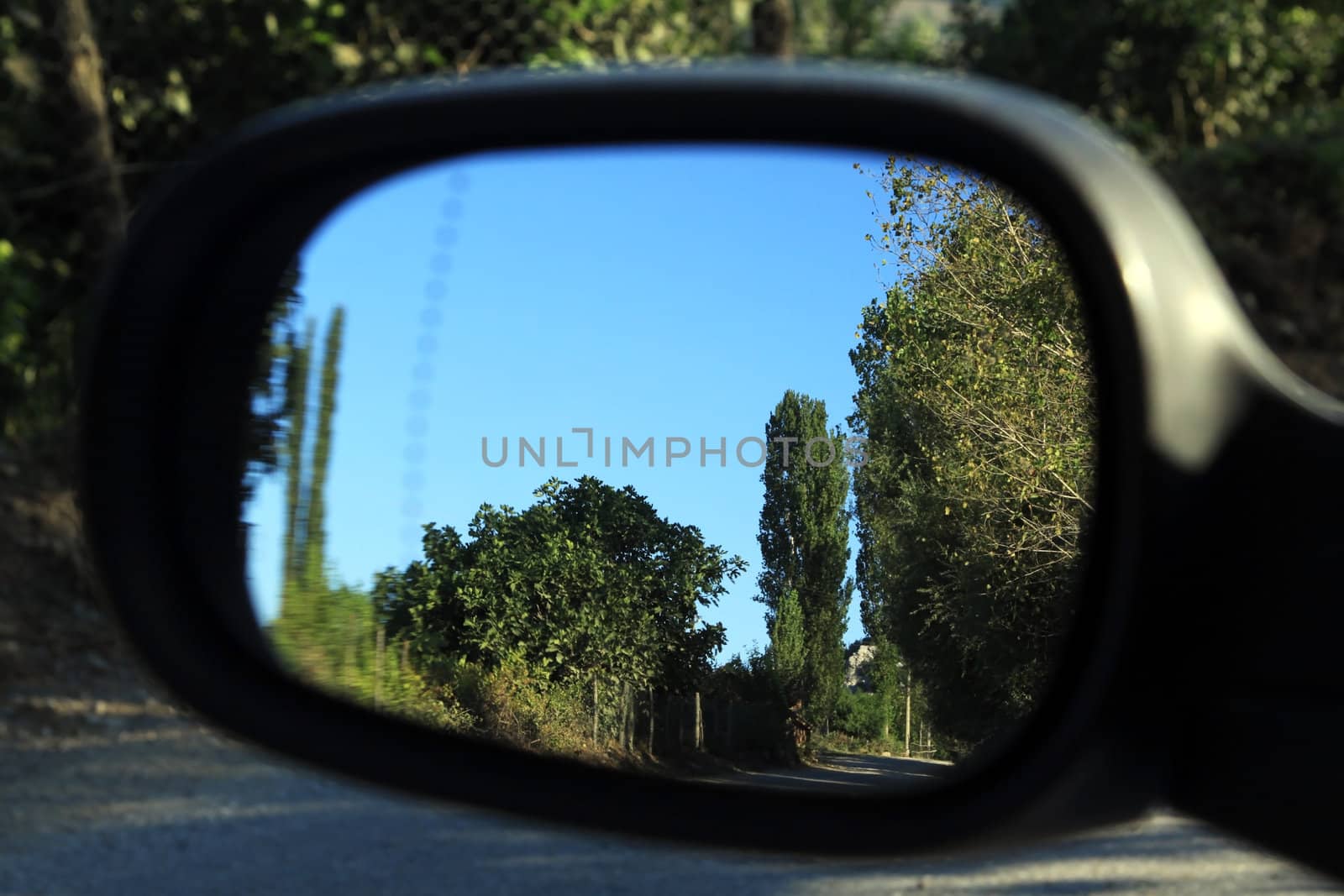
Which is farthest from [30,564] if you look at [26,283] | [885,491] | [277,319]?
[885,491]

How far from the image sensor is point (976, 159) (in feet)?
4.26

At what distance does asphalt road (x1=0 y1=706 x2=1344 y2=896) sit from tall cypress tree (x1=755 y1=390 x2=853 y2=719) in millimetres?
2280

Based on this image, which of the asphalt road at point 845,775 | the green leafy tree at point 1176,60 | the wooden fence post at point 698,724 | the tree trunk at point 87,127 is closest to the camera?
the asphalt road at point 845,775

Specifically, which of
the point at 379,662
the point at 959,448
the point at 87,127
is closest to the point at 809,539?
the point at 959,448

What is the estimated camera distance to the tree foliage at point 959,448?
144 cm

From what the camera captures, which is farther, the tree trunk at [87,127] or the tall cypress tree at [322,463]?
the tree trunk at [87,127]

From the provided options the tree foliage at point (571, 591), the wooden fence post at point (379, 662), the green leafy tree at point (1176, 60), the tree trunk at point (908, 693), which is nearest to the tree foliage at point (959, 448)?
the tree trunk at point (908, 693)

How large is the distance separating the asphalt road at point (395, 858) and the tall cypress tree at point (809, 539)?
228cm

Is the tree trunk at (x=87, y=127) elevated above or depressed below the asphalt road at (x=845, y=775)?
above

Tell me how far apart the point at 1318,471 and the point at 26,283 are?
7489mm

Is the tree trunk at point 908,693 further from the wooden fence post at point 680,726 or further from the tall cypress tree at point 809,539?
the wooden fence post at point 680,726

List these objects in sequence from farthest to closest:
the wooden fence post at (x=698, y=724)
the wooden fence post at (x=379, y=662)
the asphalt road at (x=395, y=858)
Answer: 1. the asphalt road at (x=395, y=858)
2. the wooden fence post at (x=379, y=662)
3. the wooden fence post at (x=698, y=724)

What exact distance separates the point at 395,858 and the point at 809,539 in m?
3.18

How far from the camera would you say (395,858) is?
4281 millimetres
